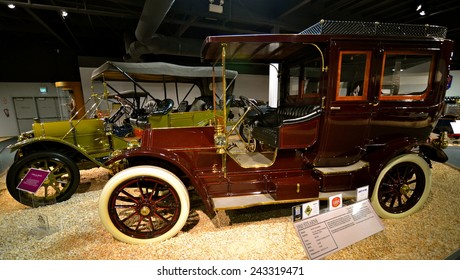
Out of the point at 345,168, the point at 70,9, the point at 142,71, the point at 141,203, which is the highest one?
the point at 70,9

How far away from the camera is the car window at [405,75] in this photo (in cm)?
212

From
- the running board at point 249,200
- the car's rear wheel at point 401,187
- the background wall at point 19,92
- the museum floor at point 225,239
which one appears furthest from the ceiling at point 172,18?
the car's rear wheel at point 401,187

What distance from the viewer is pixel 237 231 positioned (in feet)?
7.14

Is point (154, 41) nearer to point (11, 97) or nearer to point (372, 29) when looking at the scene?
point (372, 29)

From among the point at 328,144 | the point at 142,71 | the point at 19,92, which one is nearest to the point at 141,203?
the point at 328,144

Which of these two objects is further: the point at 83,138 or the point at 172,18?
the point at 172,18

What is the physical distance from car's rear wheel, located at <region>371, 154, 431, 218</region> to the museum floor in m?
0.11

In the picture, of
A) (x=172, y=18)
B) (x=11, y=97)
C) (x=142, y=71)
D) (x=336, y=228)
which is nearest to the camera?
(x=336, y=228)

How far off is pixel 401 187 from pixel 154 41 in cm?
645

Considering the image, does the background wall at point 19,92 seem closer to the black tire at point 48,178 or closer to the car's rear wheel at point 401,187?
the black tire at point 48,178

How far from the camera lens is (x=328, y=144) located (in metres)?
2.16

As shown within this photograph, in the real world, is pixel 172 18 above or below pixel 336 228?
above

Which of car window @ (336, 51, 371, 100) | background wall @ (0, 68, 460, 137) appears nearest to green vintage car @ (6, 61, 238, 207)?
car window @ (336, 51, 371, 100)

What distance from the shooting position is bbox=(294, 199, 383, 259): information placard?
164 cm
